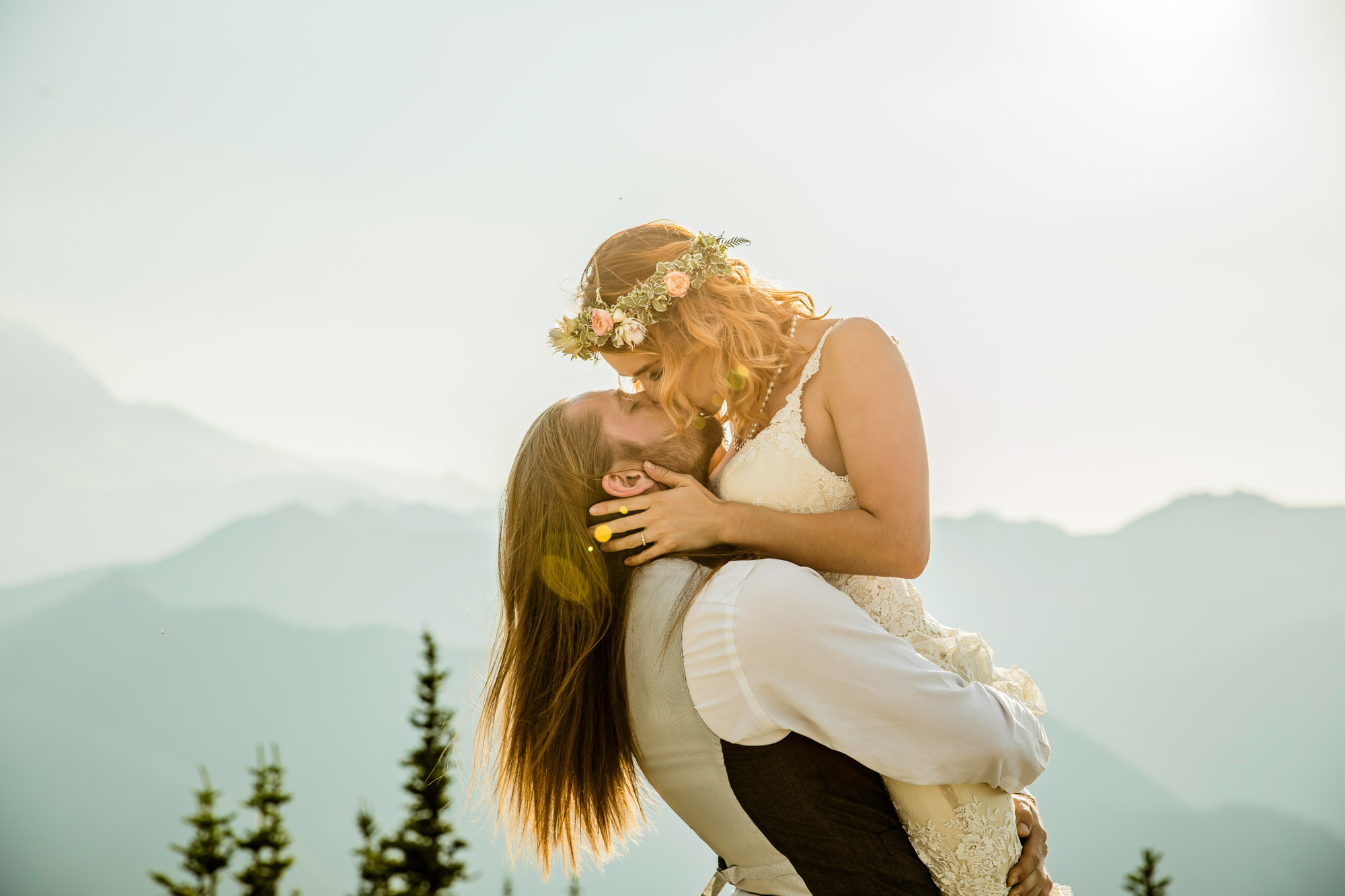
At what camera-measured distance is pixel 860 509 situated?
370 centimetres

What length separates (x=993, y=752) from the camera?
2.71 m

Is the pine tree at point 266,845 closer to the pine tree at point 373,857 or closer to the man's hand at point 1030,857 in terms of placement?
the pine tree at point 373,857

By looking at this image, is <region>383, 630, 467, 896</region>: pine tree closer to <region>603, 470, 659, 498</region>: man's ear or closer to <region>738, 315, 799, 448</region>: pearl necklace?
<region>738, 315, 799, 448</region>: pearl necklace

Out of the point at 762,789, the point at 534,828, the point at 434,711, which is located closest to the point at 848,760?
the point at 762,789

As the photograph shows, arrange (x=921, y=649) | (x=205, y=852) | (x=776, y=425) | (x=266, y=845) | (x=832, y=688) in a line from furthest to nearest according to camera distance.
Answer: (x=266, y=845)
(x=205, y=852)
(x=776, y=425)
(x=921, y=649)
(x=832, y=688)

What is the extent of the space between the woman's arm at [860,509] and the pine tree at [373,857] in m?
41.6

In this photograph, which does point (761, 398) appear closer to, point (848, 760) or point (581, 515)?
point (581, 515)

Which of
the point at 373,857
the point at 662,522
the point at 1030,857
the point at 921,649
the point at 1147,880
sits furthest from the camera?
the point at 1147,880

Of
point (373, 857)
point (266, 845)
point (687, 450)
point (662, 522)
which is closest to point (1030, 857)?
point (662, 522)

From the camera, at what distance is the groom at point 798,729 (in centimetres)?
261

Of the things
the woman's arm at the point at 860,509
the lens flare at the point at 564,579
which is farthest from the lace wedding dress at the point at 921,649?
the lens flare at the point at 564,579

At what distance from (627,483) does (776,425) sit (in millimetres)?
857

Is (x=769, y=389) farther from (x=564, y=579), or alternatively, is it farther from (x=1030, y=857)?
(x=1030, y=857)

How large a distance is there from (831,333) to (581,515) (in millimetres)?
1472
